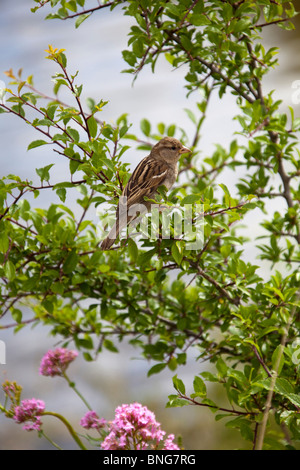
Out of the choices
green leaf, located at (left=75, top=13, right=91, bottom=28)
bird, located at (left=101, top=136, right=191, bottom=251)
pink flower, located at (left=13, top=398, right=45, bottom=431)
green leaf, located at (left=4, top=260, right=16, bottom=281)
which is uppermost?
green leaf, located at (left=75, top=13, right=91, bottom=28)

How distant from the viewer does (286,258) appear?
181 centimetres

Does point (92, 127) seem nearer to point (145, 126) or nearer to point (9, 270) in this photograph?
point (9, 270)

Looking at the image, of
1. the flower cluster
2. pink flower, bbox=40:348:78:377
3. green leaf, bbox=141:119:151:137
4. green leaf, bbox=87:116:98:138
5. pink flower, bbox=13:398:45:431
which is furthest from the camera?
green leaf, bbox=141:119:151:137

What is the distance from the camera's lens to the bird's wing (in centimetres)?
148

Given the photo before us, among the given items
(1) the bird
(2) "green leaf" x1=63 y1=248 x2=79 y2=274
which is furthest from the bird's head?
(2) "green leaf" x1=63 y1=248 x2=79 y2=274

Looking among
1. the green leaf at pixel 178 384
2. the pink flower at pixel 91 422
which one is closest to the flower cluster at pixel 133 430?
the green leaf at pixel 178 384

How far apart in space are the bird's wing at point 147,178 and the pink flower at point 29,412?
0.56m

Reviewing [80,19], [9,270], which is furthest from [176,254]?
[80,19]

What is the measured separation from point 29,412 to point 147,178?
26.7 inches

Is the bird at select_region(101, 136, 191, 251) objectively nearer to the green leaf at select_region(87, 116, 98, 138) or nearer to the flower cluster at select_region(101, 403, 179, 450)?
the green leaf at select_region(87, 116, 98, 138)

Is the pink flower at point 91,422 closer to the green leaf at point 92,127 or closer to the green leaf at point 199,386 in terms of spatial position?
the green leaf at point 199,386

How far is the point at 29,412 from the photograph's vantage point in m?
1.44

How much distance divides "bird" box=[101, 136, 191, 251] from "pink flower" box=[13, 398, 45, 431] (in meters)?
0.44
